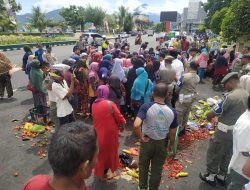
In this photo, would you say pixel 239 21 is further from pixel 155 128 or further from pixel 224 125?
pixel 155 128

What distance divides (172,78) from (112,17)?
85.5m

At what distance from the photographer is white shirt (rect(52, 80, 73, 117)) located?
5.03 meters

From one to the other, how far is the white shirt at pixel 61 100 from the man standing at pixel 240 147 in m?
3.42

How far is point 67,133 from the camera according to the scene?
1.70 metres

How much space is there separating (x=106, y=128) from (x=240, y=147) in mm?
2216

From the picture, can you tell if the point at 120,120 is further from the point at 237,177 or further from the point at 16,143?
the point at 16,143

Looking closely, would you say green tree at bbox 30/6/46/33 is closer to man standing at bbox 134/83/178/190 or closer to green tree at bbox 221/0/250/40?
green tree at bbox 221/0/250/40

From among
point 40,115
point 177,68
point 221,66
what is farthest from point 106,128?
point 221,66

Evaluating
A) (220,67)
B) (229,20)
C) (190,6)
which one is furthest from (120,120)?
(190,6)

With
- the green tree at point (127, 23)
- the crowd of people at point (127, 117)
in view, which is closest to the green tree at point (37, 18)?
the green tree at point (127, 23)

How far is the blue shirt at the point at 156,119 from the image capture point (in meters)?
3.52

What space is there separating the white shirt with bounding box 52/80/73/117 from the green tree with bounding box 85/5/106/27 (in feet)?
227

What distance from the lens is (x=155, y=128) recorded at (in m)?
3.60

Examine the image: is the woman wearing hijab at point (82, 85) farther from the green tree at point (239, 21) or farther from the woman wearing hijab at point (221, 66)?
the green tree at point (239, 21)
